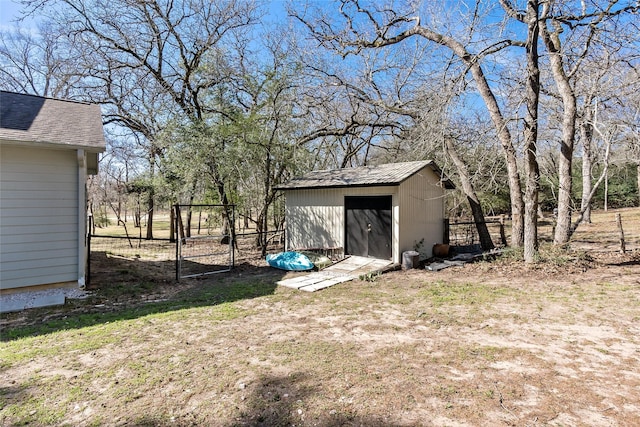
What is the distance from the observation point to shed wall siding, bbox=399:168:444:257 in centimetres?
877

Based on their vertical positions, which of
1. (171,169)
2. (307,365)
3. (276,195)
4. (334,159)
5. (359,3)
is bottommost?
(307,365)

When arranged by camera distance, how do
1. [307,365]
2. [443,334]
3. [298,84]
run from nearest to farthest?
[307,365], [443,334], [298,84]

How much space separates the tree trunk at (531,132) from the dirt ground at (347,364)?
240 centimetres

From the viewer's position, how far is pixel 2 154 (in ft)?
18.2

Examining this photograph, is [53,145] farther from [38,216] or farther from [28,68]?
[28,68]

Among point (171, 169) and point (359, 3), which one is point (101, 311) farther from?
point (359, 3)

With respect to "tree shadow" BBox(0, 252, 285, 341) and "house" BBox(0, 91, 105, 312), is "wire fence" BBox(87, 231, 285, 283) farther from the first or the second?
"house" BBox(0, 91, 105, 312)

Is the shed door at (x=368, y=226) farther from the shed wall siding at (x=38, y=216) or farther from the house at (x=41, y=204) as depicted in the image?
the shed wall siding at (x=38, y=216)

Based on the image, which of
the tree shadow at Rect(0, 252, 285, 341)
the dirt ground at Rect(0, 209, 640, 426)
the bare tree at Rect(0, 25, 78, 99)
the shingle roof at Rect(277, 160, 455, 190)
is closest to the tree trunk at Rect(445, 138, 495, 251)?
the shingle roof at Rect(277, 160, 455, 190)

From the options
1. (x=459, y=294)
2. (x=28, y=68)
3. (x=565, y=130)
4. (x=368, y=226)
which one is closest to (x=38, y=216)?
(x=368, y=226)

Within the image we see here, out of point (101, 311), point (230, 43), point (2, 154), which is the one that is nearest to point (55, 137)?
point (2, 154)

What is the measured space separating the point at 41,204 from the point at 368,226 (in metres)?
7.24

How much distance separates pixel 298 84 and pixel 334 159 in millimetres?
5558

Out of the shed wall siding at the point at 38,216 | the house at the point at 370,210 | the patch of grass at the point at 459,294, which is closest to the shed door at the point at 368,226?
the house at the point at 370,210
